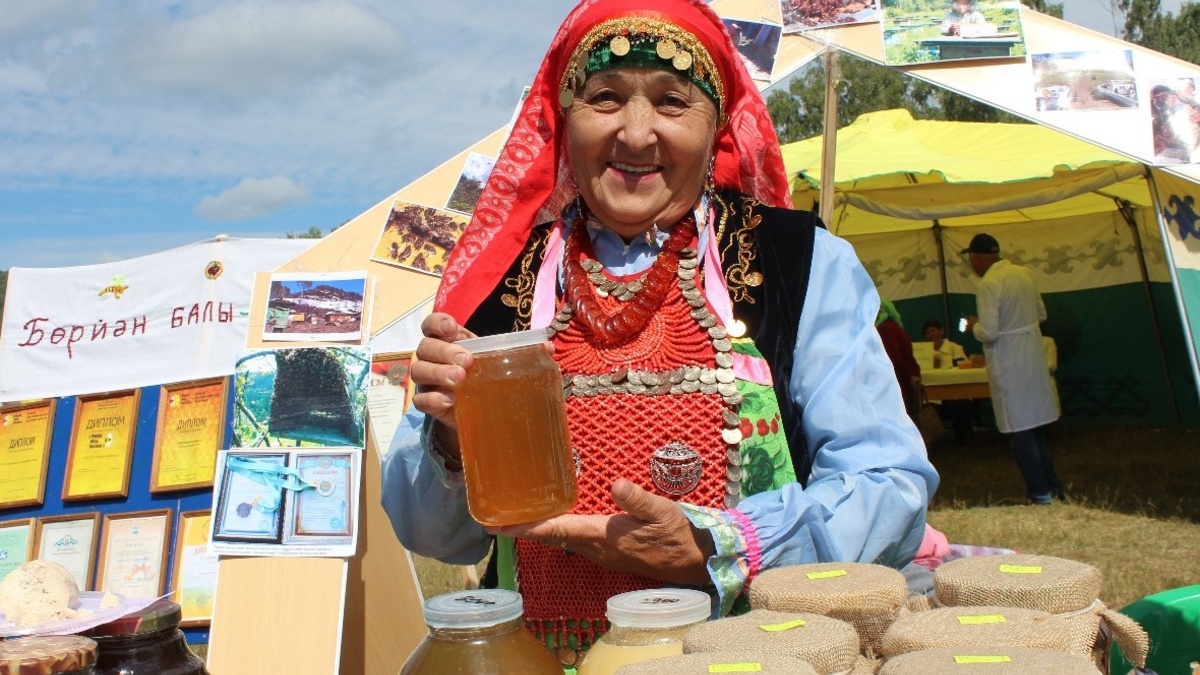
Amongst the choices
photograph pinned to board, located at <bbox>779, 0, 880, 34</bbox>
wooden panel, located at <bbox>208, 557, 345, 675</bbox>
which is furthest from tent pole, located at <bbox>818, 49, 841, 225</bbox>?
wooden panel, located at <bbox>208, 557, 345, 675</bbox>

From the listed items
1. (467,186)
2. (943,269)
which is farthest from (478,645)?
(943,269)

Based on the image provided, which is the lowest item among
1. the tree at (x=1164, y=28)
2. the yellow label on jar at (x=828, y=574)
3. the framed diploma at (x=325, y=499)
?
the yellow label on jar at (x=828, y=574)

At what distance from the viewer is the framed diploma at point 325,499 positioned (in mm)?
3246

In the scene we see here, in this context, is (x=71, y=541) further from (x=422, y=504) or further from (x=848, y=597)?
(x=848, y=597)

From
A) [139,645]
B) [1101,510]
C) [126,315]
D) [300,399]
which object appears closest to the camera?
[139,645]

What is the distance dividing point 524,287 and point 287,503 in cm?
165

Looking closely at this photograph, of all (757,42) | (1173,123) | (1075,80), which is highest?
(757,42)

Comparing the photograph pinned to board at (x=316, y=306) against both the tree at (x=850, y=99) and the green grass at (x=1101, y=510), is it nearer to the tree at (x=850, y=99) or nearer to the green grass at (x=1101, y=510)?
the green grass at (x=1101, y=510)

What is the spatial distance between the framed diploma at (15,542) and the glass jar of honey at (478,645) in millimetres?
3794

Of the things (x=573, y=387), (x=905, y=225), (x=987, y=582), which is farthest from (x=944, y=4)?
(x=905, y=225)

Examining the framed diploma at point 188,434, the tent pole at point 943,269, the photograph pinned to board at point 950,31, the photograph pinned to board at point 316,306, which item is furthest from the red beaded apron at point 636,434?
the tent pole at point 943,269

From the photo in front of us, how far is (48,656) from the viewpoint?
0.99 metres

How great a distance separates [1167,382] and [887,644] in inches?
450

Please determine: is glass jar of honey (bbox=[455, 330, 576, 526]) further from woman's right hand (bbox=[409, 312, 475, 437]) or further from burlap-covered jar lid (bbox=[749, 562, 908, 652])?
burlap-covered jar lid (bbox=[749, 562, 908, 652])
